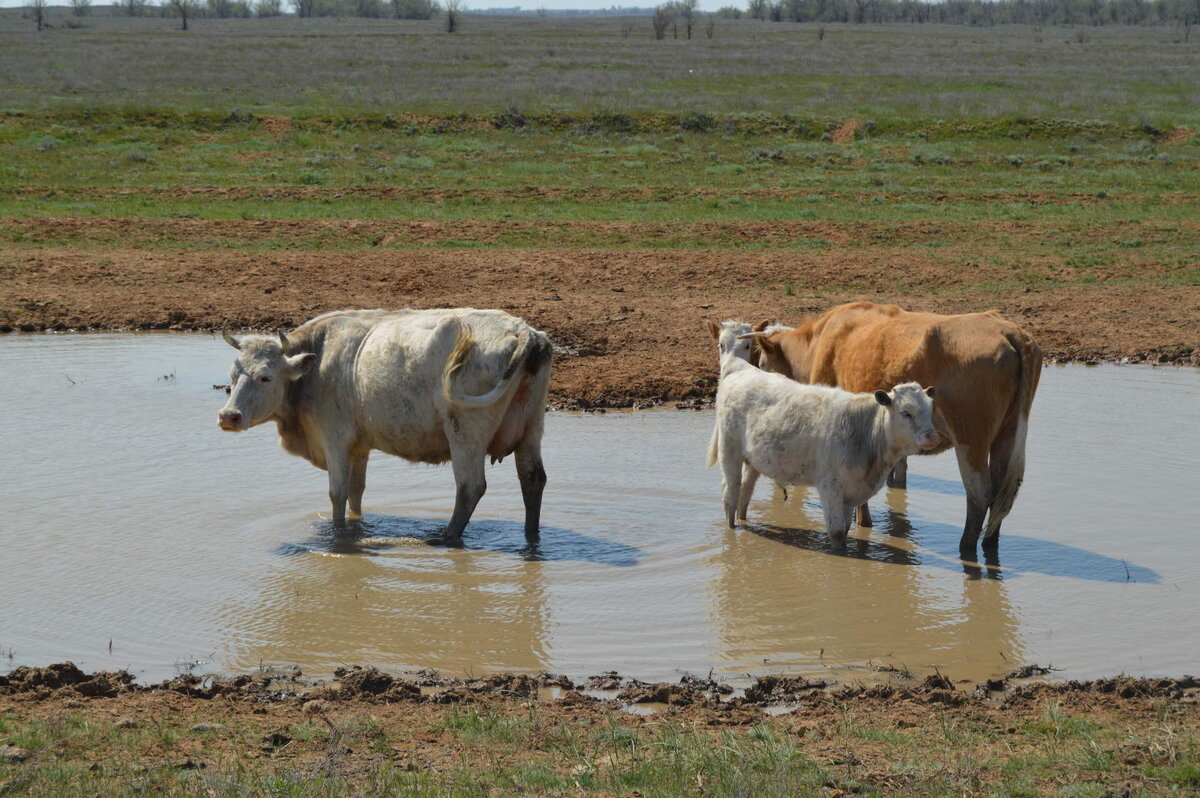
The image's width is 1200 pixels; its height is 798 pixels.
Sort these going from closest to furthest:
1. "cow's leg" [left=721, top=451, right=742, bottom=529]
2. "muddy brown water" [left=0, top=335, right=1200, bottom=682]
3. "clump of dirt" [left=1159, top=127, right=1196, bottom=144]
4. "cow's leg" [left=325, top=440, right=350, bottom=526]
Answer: "muddy brown water" [left=0, top=335, right=1200, bottom=682]
"cow's leg" [left=325, top=440, right=350, bottom=526]
"cow's leg" [left=721, top=451, right=742, bottom=529]
"clump of dirt" [left=1159, top=127, right=1196, bottom=144]

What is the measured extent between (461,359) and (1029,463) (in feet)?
17.7

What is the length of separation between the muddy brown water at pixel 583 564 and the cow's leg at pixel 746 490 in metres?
0.26

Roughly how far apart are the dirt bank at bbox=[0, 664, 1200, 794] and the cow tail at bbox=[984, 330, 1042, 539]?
2.34 meters

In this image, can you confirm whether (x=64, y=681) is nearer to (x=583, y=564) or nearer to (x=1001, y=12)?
(x=583, y=564)

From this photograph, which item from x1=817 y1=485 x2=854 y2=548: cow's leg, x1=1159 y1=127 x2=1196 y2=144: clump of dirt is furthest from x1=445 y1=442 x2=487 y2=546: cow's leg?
x1=1159 y1=127 x2=1196 y2=144: clump of dirt

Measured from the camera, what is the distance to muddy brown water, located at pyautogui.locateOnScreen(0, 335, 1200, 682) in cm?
741

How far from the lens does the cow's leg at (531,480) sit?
950 centimetres

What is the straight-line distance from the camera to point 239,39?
280 feet

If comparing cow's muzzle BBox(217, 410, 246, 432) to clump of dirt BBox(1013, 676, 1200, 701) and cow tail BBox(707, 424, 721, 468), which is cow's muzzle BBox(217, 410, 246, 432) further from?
clump of dirt BBox(1013, 676, 1200, 701)

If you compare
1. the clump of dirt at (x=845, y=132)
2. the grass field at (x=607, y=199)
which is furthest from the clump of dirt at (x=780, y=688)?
the clump of dirt at (x=845, y=132)

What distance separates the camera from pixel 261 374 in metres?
9.52

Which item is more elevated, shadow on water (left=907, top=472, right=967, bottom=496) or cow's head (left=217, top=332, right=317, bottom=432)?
cow's head (left=217, top=332, right=317, bottom=432)

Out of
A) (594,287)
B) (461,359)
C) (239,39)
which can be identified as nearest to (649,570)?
(461,359)

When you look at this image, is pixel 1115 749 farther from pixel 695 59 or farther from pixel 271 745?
pixel 695 59
